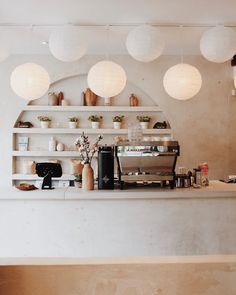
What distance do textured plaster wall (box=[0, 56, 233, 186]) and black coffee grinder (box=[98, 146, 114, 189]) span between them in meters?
2.30

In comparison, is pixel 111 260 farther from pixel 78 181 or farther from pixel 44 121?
pixel 44 121

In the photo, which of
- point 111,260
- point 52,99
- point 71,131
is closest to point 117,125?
point 71,131

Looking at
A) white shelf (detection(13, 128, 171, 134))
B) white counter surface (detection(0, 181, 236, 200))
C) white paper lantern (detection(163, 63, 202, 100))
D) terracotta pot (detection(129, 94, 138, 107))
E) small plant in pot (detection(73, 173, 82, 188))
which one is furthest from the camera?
terracotta pot (detection(129, 94, 138, 107))

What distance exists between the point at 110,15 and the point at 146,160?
1.60 meters

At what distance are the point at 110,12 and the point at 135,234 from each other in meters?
2.25

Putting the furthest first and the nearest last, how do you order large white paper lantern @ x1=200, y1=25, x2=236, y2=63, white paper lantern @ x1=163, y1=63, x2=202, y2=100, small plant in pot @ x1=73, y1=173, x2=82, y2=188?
white paper lantern @ x1=163, y1=63, x2=202, y2=100 < small plant in pot @ x1=73, y1=173, x2=82, y2=188 < large white paper lantern @ x1=200, y1=25, x2=236, y2=63

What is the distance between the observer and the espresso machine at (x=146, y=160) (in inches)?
136

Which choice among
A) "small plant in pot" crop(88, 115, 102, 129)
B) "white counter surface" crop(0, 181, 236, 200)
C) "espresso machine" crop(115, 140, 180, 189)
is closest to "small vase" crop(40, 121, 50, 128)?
"small plant in pot" crop(88, 115, 102, 129)

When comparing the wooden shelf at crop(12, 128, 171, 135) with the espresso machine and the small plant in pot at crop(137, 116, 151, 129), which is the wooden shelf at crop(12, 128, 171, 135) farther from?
the espresso machine

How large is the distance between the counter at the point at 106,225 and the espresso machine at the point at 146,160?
19cm

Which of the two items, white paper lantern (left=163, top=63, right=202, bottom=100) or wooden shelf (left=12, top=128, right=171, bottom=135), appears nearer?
white paper lantern (left=163, top=63, right=202, bottom=100)

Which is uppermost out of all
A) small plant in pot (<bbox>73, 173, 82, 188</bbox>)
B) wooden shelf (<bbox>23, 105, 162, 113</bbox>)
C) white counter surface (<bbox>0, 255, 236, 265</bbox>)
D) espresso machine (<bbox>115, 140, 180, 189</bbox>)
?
wooden shelf (<bbox>23, 105, 162, 113</bbox>)

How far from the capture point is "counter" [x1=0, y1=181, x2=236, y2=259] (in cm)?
335

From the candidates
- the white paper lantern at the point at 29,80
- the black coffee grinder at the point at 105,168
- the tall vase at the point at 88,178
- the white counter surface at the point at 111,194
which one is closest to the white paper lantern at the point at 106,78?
the white paper lantern at the point at 29,80
